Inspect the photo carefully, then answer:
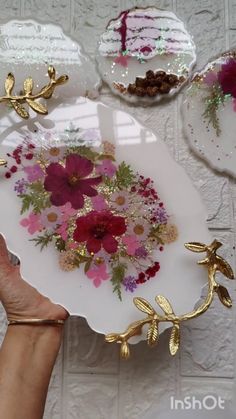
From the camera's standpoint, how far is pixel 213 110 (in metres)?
1.05

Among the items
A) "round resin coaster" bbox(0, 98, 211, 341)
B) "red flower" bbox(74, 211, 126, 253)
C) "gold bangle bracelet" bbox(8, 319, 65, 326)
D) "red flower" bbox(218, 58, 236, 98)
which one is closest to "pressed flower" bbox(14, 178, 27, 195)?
"round resin coaster" bbox(0, 98, 211, 341)

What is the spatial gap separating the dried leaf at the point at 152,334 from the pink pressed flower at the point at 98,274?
106mm

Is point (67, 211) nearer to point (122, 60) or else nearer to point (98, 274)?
point (98, 274)

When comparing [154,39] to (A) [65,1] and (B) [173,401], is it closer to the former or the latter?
(A) [65,1]

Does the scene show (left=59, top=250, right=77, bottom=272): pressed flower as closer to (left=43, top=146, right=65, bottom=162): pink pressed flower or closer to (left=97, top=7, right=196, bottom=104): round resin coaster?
(left=43, top=146, right=65, bottom=162): pink pressed flower

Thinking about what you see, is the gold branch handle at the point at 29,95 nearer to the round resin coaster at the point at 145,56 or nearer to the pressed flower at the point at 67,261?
the round resin coaster at the point at 145,56

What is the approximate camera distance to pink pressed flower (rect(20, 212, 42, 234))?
918 millimetres

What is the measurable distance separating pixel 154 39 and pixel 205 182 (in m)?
0.29

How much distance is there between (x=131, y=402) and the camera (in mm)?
992

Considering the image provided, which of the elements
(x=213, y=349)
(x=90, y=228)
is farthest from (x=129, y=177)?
(x=213, y=349)

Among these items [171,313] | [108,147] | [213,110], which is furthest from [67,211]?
[213,110]

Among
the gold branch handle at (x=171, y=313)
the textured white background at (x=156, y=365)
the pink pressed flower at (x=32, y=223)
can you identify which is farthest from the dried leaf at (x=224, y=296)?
the pink pressed flower at (x=32, y=223)

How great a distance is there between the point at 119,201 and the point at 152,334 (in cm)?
22

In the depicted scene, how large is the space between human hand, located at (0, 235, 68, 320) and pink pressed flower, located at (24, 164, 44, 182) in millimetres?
156
